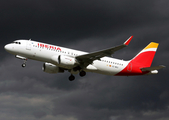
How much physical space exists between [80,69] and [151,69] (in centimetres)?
1310

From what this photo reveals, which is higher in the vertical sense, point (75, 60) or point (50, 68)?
point (50, 68)

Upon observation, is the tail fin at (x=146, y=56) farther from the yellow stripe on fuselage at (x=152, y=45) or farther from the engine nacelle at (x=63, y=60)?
the engine nacelle at (x=63, y=60)

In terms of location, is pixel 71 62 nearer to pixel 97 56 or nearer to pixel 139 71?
pixel 97 56

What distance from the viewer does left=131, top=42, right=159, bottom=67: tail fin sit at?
163 ft

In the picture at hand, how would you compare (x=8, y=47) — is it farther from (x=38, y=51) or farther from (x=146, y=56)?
(x=146, y=56)

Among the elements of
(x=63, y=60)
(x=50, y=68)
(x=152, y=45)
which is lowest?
(x=63, y=60)

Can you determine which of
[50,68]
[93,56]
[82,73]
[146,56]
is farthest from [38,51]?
[146,56]

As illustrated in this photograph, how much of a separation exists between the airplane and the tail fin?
77 centimetres

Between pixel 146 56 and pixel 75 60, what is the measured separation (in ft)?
55.0

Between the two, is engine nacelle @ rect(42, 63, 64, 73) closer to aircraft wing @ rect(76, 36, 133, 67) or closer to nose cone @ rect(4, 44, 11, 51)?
aircraft wing @ rect(76, 36, 133, 67)

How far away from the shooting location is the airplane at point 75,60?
1564 inches

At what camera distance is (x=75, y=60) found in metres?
41.2

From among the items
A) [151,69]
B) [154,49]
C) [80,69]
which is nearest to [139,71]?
[151,69]

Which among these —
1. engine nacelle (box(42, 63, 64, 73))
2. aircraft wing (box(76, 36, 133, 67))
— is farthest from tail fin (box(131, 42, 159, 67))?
engine nacelle (box(42, 63, 64, 73))
